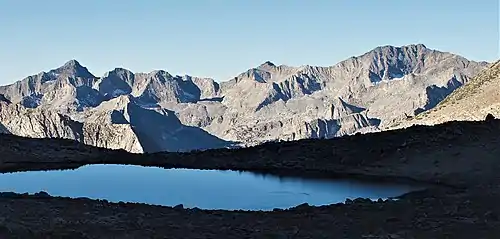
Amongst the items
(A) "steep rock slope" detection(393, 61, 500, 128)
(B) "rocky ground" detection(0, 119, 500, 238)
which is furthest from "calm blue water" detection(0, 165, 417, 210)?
(A) "steep rock slope" detection(393, 61, 500, 128)

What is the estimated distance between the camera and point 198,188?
28562 millimetres

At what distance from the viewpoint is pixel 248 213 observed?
21.0m

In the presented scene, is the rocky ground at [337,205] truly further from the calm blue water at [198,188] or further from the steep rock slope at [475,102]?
the steep rock slope at [475,102]

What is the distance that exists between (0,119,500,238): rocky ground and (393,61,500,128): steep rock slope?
55788 mm

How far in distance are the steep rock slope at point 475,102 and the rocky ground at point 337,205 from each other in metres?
55.8

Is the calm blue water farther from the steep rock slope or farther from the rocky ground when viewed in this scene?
the steep rock slope

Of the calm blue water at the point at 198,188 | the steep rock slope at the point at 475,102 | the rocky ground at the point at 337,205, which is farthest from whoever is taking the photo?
the steep rock slope at the point at 475,102

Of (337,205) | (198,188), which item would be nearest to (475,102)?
(198,188)

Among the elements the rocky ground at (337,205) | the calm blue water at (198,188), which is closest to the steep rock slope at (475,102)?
the rocky ground at (337,205)

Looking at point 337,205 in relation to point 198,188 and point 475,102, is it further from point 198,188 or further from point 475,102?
point 475,102

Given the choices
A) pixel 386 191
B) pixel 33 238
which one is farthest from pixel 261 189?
pixel 33 238

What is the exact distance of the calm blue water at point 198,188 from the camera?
83.1 ft

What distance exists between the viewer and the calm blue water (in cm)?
2534

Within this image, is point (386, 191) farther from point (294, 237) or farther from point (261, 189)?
point (294, 237)
